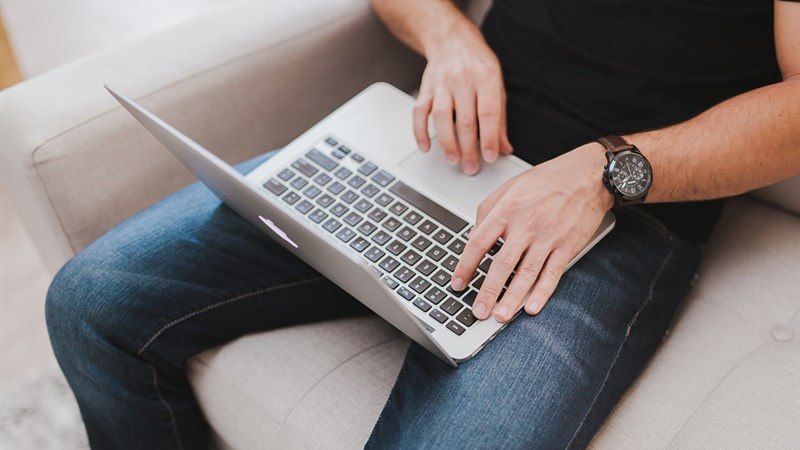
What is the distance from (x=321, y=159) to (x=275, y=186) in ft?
0.23

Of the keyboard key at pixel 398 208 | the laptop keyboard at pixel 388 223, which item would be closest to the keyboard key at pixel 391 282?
the laptop keyboard at pixel 388 223

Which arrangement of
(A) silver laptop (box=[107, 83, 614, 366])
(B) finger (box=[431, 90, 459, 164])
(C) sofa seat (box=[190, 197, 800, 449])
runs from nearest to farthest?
(A) silver laptop (box=[107, 83, 614, 366]) < (C) sofa seat (box=[190, 197, 800, 449]) < (B) finger (box=[431, 90, 459, 164])

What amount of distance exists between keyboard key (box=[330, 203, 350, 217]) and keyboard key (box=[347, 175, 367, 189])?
0.04 meters

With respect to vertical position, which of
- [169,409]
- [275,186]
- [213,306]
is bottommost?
[169,409]

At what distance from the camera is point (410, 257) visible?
92 centimetres

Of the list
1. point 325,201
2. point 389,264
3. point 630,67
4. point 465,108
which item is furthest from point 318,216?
point 630,67

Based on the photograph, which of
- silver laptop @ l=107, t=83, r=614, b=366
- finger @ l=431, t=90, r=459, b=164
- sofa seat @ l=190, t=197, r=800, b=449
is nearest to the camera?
silver laptop @ l=107, t=83, r=614, b=366

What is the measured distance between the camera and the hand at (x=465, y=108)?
101 centimetres

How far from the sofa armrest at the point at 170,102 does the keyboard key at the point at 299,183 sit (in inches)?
10.2

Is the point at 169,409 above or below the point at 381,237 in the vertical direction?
below

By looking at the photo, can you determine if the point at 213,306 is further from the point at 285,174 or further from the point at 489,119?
the point at 489,119

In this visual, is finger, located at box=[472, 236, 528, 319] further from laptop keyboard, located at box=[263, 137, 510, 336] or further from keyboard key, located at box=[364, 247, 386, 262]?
keyboard key, located at box=[364, 247, 386, 262]

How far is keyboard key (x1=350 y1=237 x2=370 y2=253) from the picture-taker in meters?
0.94

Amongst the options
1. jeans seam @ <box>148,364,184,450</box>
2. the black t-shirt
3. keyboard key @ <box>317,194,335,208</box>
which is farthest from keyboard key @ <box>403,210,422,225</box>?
jeans seam @ <box>148,364,184,450</box>
